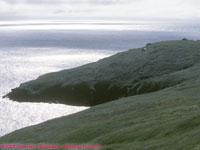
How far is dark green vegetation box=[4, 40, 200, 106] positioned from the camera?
9778 cm

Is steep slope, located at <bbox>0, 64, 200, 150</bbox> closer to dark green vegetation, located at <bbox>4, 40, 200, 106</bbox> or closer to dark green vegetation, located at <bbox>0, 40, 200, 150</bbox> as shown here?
dark green vegetation, located at <bbox>0, 40, 200, 150</bbox>

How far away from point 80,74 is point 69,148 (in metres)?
79.4

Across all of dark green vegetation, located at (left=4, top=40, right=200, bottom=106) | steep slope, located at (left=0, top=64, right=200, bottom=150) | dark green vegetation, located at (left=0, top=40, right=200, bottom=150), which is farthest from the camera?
dark green vegetation, located at (left=4, top=40, right=200, bottom=106)

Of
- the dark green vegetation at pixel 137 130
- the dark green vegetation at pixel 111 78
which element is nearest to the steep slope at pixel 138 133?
the dark green vegetation at pixel 137 130

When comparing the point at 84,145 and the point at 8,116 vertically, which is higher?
the point at 84,145

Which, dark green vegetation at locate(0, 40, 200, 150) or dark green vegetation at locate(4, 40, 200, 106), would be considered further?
dark green vegetation at locate(4, 40, 200, 106)

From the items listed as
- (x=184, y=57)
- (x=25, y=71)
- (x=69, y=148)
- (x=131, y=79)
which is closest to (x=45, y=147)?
(x=69, y=148)

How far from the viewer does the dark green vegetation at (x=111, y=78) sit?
97775 millimetres

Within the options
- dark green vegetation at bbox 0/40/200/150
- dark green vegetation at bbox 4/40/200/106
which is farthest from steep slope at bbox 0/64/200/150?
dark green vegetation at bbox 4/40/200/106

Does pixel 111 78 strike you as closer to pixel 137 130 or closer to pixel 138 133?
pixel 137 130

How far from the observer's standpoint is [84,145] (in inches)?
1310

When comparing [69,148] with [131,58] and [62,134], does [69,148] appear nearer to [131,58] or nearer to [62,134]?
[62,134]

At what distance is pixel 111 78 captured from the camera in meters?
105

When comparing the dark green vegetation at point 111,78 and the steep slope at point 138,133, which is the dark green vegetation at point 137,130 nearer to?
the steep slope at point 138,133
